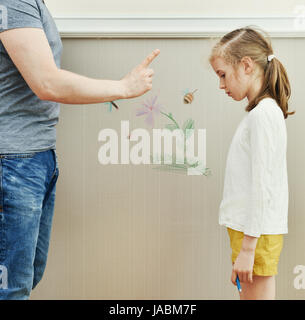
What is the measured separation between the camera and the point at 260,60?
33.0 inches

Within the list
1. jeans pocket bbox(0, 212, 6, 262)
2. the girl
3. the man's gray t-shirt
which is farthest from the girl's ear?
jeans pocket bbox(0, 212, 6, 262)

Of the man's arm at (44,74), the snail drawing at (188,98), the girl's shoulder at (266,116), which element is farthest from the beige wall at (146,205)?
the man's arm at (44,74)

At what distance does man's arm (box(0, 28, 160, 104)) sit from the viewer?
2.01 feet

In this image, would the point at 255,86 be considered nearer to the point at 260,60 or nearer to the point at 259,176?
the point at 260,60

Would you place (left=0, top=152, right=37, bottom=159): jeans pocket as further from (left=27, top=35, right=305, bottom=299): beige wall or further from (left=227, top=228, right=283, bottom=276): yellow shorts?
(left=227, top=228, right=283, bottom=276): yellow shorts

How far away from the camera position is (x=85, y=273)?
41.4 inches

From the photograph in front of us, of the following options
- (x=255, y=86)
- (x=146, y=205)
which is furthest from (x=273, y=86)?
(x=146, y=205)

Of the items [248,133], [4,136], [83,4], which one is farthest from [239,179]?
[83,4]

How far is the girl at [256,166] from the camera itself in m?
0.75

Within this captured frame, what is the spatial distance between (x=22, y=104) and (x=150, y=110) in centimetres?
43

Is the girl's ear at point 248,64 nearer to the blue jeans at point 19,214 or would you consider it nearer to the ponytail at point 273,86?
the ponytail at point 273,86

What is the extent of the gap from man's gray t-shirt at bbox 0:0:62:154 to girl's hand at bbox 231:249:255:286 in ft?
1.76

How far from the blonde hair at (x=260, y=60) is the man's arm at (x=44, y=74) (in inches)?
14.5

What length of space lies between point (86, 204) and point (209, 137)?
0.46 m
